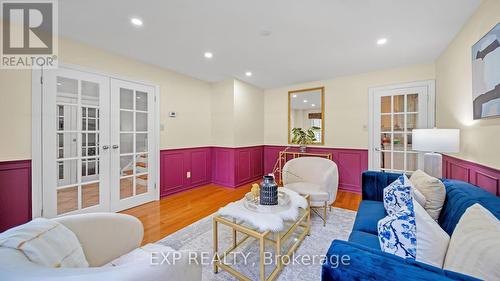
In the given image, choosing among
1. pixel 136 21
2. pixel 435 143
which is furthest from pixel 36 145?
pixel 435 143

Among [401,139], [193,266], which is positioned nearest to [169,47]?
[193,266]

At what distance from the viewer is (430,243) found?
0.96 meters

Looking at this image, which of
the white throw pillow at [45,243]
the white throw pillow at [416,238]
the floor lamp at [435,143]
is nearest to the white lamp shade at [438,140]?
the floor lamp at [435,143]

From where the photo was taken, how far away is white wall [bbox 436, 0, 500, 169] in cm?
161

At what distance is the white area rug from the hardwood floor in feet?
0.62

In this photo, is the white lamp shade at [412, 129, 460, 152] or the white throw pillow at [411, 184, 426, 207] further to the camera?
the white lamp shade at [412, 129, 460, 152]

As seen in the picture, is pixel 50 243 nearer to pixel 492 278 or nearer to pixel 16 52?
pixel 492 278

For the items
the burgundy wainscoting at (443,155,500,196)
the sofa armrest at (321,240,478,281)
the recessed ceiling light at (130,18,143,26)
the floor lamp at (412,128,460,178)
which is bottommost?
the sofa armrest at (321,240,478,281)

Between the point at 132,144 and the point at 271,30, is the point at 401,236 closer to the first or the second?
the point at 271,30

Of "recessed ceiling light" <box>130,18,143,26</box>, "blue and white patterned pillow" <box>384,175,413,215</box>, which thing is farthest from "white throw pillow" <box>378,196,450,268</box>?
"recessed ceiling light" <box>130,18,143,26</box>

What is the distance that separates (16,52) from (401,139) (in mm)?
5425

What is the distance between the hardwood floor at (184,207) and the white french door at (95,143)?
352 mm

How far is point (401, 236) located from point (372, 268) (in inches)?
17.8

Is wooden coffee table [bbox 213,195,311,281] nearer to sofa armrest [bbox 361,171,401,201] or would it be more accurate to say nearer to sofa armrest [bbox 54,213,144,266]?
sofa armrest [bbox 54,213,144,266]
